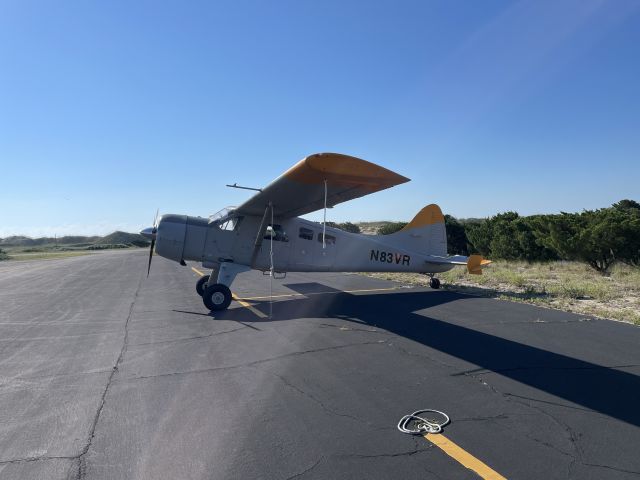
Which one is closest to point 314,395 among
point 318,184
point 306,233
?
point 318,184

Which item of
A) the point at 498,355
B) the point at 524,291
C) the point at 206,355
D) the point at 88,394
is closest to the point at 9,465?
the point at 88,394

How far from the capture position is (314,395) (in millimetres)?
4430

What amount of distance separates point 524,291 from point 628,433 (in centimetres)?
957

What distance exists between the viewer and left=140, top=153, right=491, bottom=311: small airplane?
8.54 meters

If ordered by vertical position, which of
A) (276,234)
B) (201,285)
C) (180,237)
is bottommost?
(201,285)

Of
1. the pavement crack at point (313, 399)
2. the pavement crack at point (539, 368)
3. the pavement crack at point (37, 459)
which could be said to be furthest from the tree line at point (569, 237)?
the pavement crack at point (37, 459)

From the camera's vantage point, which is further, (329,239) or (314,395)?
(329,239)

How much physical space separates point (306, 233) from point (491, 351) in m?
6.84

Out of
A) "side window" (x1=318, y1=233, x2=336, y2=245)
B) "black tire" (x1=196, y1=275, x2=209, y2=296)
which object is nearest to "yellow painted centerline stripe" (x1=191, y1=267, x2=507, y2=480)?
"side window" (x1=318, y1=233, x2=336, y2=245)

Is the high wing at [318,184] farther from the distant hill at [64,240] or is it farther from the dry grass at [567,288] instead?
the distant hill at [64,240]

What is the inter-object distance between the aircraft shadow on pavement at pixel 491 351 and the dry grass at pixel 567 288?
225 centimetres

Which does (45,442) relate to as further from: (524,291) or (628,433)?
(524,291)

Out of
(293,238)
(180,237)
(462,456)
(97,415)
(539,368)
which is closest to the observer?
(462,456)

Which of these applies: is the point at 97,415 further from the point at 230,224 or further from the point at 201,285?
the point at 201,285
